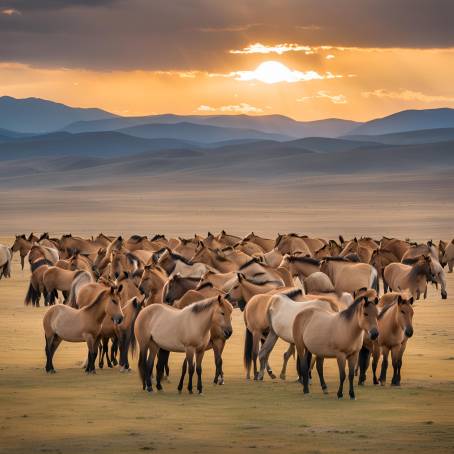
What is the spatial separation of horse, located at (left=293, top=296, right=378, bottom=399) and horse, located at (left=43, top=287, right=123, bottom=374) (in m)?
2.56

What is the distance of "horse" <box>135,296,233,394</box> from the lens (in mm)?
12570

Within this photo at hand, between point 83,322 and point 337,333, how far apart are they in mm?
3606

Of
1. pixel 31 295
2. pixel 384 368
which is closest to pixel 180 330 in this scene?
pixel 384 368

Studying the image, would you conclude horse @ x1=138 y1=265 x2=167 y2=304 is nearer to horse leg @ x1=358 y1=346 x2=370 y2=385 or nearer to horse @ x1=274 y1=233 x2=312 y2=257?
horse leg @ x1=358 y1=346 x2=370 y2=385

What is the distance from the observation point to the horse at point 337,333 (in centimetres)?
1227

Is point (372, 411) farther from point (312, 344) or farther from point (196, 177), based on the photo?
point (196, 177)

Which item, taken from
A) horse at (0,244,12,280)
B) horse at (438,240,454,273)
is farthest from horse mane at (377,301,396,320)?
horse at (0,244,12,280)

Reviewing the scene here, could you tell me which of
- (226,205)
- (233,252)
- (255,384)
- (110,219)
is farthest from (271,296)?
(226,205)

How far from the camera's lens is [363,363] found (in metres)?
13.8

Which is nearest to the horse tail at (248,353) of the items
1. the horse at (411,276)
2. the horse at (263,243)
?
the horse at (411,276)

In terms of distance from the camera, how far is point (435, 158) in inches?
5172

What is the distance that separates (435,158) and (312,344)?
122m

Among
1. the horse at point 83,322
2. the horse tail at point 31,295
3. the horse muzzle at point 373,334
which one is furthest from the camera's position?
the horse tail at point 31,295

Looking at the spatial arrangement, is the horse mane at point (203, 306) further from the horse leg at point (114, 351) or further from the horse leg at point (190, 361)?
the horse leg at point (114, 351)
